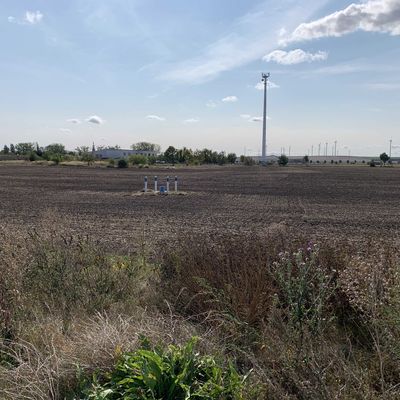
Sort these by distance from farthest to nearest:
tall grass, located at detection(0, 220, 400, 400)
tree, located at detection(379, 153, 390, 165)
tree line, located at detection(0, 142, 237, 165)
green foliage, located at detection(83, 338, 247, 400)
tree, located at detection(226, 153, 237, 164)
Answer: tree, located at detection(226, 153, 237, 164), tree, located at detection(379, 153, 390, 165), tree line, located at detection(0, 142, 237, 165), tall grass, located at detection(0, 220, 400, 400), green foliage, located at detection(83, 338, 247, 400)

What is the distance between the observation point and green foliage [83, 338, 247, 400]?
3346 millimetres

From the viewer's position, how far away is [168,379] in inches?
135

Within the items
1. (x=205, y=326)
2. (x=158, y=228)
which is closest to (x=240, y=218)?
(x=158, y=228)

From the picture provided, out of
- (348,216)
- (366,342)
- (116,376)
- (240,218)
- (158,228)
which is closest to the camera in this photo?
(116,376)

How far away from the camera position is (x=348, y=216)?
66.9 ft

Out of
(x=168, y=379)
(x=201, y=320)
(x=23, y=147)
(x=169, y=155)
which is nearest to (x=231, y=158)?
(x=169, y=155)

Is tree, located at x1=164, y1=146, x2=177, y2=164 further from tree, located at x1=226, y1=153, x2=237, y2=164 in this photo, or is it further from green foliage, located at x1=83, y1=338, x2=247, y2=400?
green foliage, located at x1=83, y1=338, x2=247, y2=400

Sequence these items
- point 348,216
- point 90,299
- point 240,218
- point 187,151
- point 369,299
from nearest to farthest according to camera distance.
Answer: point 369,299
point 90,299
point 240,218
point 348,216
point 187,151

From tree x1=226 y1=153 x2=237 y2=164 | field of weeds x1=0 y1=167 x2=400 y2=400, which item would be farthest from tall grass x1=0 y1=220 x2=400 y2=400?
tree x1=226 y1=153 x2=237 y2=164

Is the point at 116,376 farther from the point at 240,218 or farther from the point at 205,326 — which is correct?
the point at 240,218

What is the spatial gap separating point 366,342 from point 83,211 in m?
17.4

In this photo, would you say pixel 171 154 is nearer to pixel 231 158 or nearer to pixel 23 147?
A: pixel 231 158

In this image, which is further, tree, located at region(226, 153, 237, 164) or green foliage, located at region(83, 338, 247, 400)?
tree, located at region(226, 153, 237, 164)

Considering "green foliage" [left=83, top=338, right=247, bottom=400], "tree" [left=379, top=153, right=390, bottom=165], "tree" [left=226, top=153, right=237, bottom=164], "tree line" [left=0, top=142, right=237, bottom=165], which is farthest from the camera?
"tree" [left=226, top=153, right=237, bottom=164]
